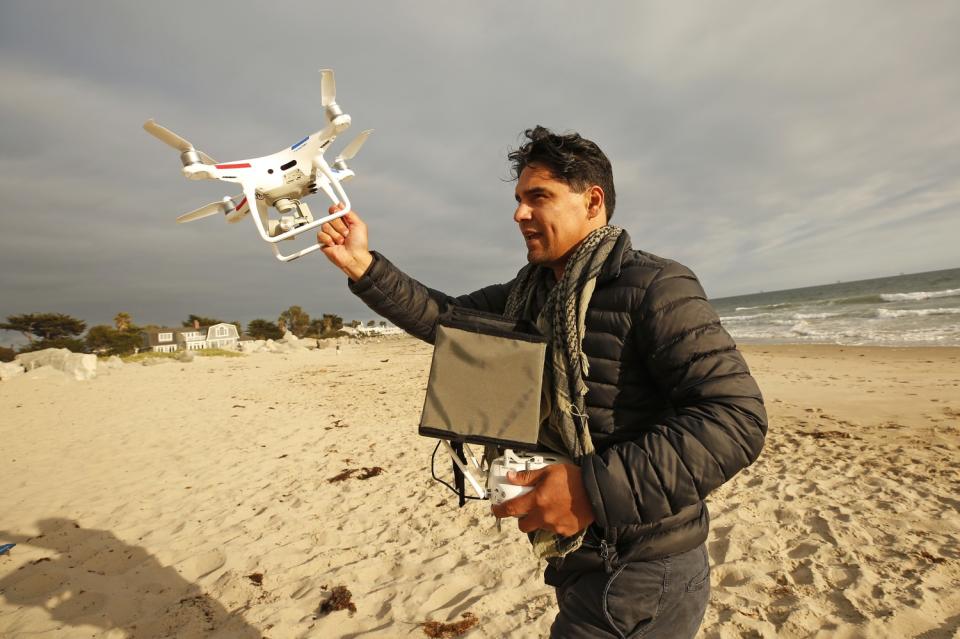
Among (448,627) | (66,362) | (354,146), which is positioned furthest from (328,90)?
(66,362)

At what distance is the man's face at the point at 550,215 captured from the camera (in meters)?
1.80

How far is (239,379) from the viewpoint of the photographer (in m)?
17.0

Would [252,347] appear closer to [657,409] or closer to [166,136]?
[166,136]

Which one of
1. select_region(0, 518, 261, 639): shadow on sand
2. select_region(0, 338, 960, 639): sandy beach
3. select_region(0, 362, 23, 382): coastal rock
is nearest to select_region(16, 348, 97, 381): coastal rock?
select_region(0, 362, 23, 382): coastal rock

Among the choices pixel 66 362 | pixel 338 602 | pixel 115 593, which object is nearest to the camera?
pixel 338 602

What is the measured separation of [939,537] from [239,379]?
18548mm

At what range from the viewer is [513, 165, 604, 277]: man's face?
5.89 feet

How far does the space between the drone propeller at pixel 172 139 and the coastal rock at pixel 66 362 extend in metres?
19.7

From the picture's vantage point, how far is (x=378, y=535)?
4.95 m

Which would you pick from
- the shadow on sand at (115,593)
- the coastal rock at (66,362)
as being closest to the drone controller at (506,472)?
the shadow on sand at (115,593)

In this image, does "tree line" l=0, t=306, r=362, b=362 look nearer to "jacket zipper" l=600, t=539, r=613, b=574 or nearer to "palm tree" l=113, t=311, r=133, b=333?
"palm tree" l=113, t=311, r=133, b=333

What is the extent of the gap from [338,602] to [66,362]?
20.5 meters

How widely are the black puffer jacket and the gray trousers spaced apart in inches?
2.6

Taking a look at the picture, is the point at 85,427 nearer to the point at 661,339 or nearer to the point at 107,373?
the point at 107,373
